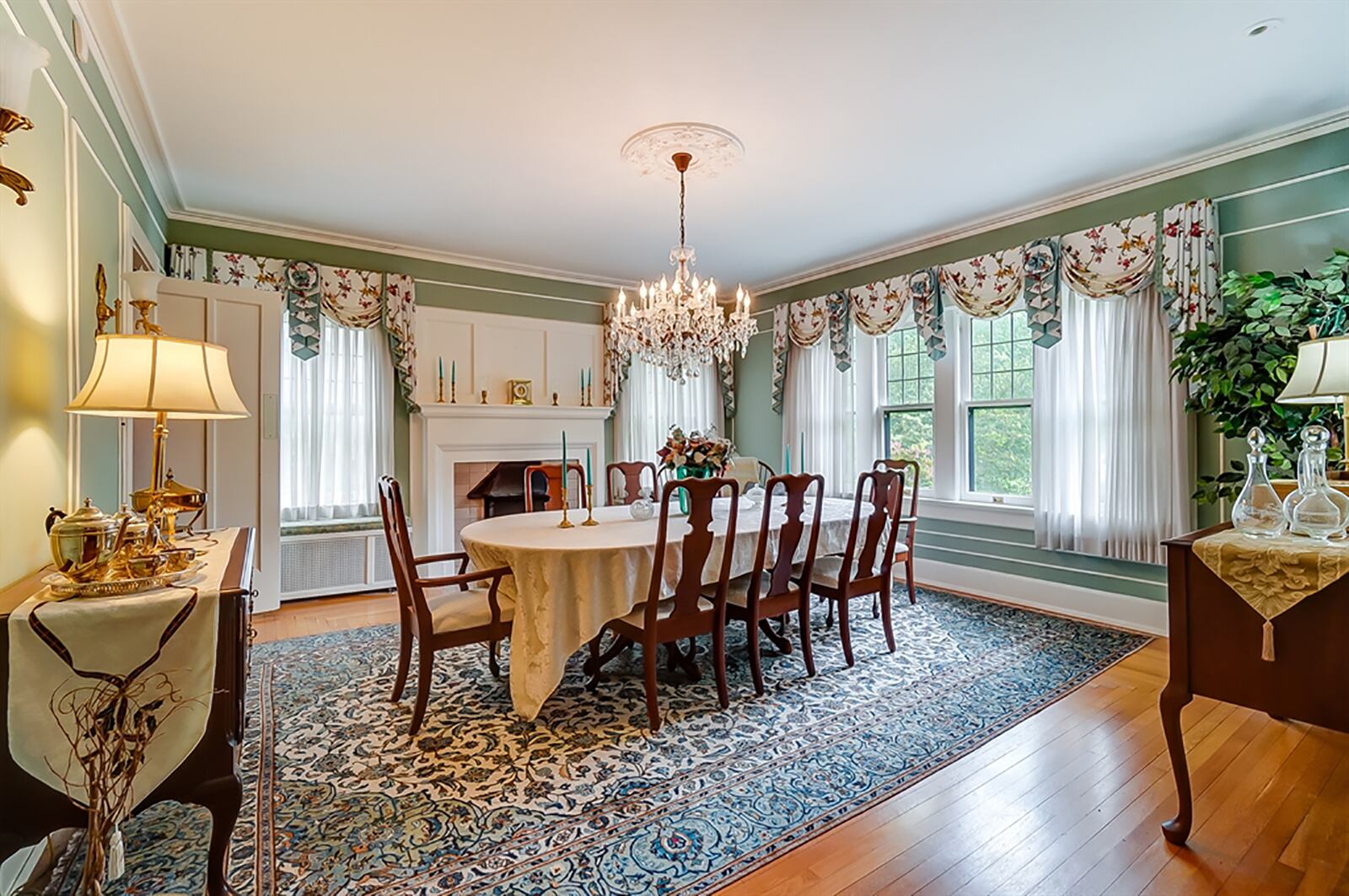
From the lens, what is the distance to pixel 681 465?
326cm

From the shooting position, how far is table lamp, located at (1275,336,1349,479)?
6.77 feet

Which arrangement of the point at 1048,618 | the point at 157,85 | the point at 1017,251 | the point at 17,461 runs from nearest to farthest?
the point at 17,461
the point at 157,85
the point at 1048,618
the point at 1017,251

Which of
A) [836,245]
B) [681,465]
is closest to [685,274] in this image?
[681,465]

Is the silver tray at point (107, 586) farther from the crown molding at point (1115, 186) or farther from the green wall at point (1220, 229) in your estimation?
the crown molding at point (1115, 186)

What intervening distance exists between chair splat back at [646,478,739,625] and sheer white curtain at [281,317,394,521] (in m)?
3.32

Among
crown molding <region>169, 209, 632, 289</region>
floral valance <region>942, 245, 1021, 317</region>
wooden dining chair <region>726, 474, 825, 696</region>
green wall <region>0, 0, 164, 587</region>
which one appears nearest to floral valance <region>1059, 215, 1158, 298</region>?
floral valance <region>942, 245, 1021, 317</region>

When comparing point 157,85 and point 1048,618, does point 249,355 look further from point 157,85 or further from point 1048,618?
point 1048,618

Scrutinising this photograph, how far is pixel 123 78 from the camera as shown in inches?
104

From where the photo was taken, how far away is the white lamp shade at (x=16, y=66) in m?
1.27

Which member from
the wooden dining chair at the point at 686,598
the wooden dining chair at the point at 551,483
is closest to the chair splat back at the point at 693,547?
the wooden dining chair at the point at 686,598

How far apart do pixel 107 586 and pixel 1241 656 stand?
9.57 ft

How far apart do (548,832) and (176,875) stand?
1.01 m

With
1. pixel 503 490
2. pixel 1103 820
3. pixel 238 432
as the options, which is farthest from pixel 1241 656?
pixel 238 432

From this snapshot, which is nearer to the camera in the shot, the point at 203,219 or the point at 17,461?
the point at 17,461
